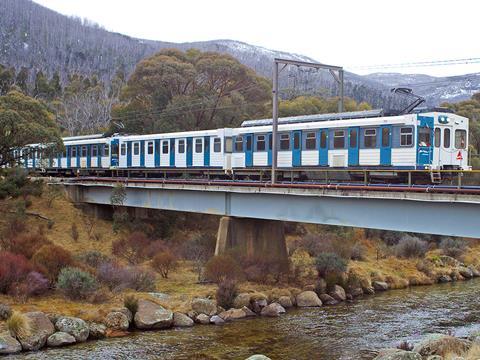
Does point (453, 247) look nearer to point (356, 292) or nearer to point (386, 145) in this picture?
point (356, 292)

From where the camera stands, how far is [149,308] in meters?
25.2

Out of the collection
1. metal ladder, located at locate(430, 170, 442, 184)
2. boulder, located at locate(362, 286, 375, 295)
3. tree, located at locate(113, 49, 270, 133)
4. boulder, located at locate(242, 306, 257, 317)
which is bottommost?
boulder, located at locate(362, 286, 375, 295)

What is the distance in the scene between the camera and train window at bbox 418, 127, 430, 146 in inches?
1042

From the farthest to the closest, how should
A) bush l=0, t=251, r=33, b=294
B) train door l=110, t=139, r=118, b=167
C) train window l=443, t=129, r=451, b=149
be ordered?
1. train door l=110, t=139, r=118, b=167
2. train window l=443, t=129, r=451, b=149
3. bush l=0, t=251, r=33, b=294

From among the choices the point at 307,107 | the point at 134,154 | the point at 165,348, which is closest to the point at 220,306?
the point at 165,348

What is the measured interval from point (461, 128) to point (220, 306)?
44.2ft

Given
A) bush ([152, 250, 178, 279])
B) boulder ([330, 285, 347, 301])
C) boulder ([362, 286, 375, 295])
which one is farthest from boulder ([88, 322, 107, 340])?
boulder ([362, 286, 375, 295])

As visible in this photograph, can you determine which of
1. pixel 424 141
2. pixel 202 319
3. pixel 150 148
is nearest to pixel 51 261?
pixel 202 319

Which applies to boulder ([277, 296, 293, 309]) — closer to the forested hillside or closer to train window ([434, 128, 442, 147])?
train window ([434, 128, 442, 147])

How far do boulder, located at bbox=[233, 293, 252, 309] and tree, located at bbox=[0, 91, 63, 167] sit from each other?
16.6m

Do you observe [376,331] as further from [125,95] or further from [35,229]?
[125,95]

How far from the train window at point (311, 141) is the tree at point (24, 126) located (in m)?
16.0

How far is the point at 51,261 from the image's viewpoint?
→ 28.4m

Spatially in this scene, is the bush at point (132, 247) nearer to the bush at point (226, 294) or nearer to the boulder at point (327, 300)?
the bush at point (226, 294)
